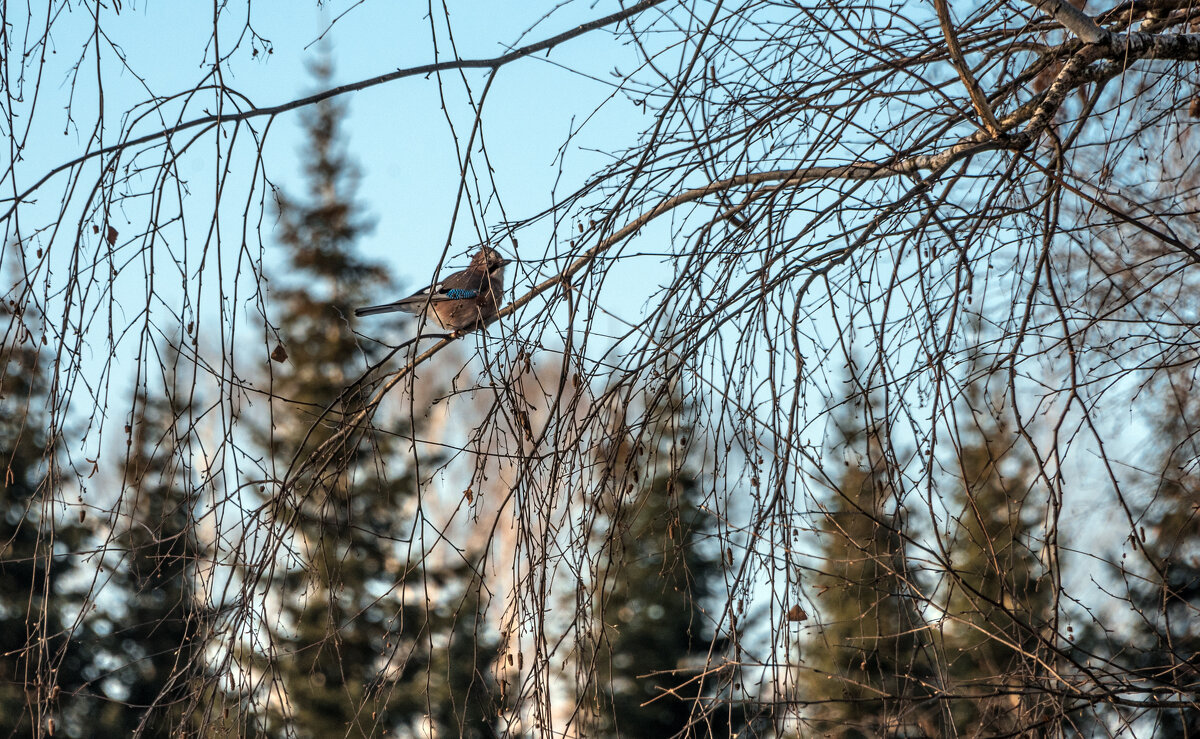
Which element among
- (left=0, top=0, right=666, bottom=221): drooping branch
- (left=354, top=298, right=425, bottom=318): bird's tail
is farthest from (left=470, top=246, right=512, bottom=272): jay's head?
(left=354, top=298, right=425, bottom=318): bird's tail

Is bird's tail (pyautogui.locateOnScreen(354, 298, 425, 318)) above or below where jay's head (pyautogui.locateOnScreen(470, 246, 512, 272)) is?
above

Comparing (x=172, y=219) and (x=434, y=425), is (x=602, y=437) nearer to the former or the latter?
(x=172, y=219)

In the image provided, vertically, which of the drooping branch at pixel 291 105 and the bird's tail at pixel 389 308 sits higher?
the bird's tail at pixel 389 308

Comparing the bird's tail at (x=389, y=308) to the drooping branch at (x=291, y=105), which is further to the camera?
the bird's tail at (x=389, y=308)

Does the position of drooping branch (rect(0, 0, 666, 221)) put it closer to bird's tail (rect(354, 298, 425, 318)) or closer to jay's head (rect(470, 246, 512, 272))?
jay's head (rect(470, 246, 512, 272))

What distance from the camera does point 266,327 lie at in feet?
7.73

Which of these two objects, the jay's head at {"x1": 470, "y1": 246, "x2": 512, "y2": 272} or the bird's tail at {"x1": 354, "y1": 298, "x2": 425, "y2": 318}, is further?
the bird's tail at {"x1": 354, "y1": 298, "x2": 425, "y2": 318}

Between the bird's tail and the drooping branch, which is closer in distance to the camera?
the drooping branch

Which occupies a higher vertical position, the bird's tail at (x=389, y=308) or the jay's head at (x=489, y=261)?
the bird's tail at (x=389, y=308)

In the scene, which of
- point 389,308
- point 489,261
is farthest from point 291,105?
point 389,308

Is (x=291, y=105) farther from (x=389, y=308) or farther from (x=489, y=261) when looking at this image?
(x=389, y=308)

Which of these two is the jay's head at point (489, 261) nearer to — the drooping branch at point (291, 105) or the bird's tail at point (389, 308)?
the drooping branch at point (291, 105)

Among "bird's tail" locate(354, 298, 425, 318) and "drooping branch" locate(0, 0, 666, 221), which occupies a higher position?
"bird's tail" locate(354, 298, 425, 318)

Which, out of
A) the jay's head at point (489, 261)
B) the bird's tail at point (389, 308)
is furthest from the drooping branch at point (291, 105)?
the bird's tail at point (389, 308)
